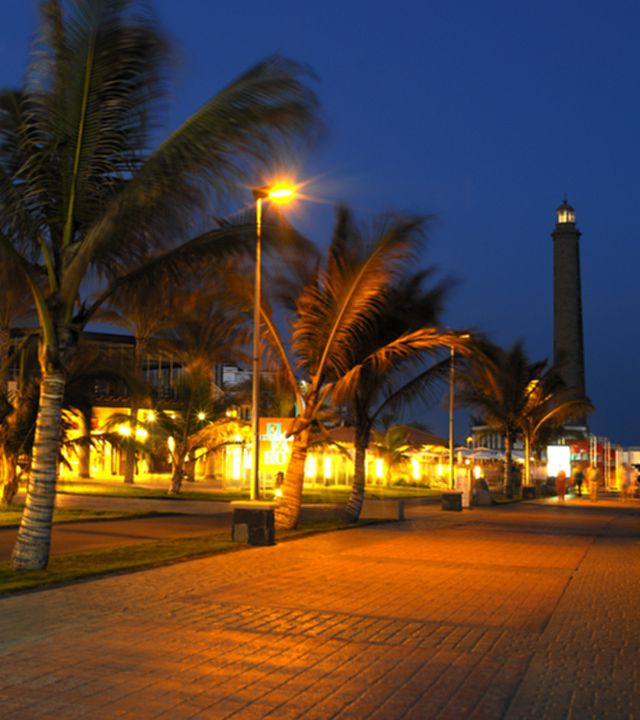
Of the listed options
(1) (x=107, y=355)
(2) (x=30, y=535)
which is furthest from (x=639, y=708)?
(1) (x=107, y=355)

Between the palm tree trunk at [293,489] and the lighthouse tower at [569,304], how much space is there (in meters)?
67.8

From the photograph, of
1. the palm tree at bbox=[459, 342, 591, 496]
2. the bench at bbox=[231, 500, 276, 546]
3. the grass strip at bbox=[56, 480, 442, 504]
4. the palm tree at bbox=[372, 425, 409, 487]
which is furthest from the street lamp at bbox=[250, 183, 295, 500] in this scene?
the palm tree at bbox=[372, 425, 409, 487]

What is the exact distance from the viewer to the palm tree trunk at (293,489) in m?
19.3

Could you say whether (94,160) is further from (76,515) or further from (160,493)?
(160,493)

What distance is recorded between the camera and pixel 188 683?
662 centimetres

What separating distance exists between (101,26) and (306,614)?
7.24 meters

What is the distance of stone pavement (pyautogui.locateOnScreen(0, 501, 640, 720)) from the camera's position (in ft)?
20.4

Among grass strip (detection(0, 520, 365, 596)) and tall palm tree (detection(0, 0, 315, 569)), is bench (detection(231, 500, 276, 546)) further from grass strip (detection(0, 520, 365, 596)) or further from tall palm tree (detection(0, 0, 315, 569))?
tall palm tree (detection(0, 0, 315, 569))

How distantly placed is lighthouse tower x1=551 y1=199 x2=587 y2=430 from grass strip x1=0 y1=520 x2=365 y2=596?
232 ft

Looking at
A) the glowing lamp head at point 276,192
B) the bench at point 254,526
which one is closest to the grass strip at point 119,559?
the bench at point 254,526

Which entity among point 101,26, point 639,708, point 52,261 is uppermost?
point 101,26

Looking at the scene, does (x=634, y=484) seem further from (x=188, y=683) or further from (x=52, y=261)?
(x=188, y=683)

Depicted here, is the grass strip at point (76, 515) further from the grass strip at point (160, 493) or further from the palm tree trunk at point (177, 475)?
the palm tree trunk at point (177, 475)

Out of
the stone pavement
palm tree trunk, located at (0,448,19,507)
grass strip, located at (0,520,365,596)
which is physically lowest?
the stone pavement
